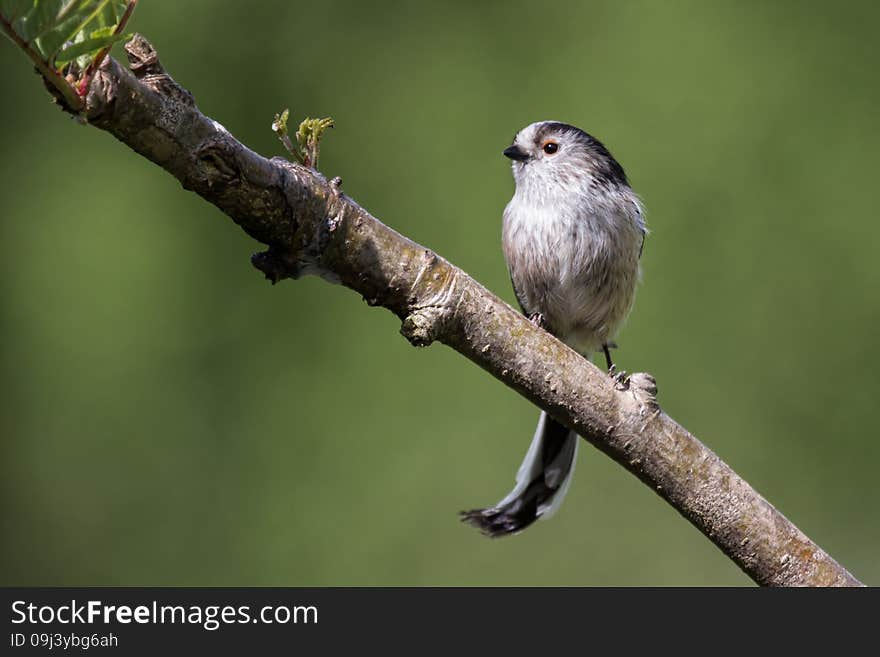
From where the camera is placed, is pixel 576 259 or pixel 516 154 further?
pixel 516 154

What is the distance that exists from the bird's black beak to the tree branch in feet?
7.44

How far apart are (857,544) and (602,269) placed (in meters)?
2.40

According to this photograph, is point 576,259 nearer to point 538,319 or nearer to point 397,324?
point 538,319

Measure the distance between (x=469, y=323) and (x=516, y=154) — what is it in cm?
236

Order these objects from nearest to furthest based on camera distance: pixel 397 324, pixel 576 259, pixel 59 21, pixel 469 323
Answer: pixel 59 21 → pixel 469 323 → pixel 576 259 → pixel 397 324

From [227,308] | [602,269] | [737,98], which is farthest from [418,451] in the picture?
[737,98]

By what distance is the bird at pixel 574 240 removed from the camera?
432cm

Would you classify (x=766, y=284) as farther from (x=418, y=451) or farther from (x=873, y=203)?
(x=418, y=451)

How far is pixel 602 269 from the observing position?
4324 mm

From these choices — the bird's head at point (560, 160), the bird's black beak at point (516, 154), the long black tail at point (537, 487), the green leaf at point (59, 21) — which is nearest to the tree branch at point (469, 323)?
the green leaf at point (59, 21)

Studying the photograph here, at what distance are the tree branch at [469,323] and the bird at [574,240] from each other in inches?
61.6

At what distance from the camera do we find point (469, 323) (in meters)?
2.50

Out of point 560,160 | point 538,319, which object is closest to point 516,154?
point 560,160

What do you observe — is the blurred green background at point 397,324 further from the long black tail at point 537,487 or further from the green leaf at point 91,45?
the green leaf at point 91,45
